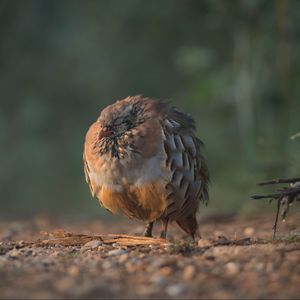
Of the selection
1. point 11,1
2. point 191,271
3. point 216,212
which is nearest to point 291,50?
point 216,212

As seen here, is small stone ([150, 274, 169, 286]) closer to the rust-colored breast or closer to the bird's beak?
the rust-colored breast

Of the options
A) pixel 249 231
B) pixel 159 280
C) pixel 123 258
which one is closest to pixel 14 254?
pixel 123 258

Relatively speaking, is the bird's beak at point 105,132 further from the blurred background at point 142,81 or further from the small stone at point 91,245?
the blurred background at point 142,81

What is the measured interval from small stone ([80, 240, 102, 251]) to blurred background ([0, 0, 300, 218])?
3.44 m

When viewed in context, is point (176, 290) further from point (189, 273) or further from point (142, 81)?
point (142, 81)

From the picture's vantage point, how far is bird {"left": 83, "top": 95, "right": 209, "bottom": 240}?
6.25 m

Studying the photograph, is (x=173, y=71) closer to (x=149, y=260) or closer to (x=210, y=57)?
(x=210, y=57)

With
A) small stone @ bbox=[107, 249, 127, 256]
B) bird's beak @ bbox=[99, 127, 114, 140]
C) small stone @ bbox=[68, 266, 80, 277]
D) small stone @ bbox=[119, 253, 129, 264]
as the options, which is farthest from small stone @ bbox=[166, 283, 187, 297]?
bird's beak @ bbox=[99, 127, 114, 140]

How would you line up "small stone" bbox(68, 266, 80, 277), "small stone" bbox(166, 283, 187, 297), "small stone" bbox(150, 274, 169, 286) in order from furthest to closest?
"small stone" bbox(68, 266, 80, 277)
"small stone" bbox(150, 274, 169, 286)
"small stone" bbox(166, 283, 187, 297)

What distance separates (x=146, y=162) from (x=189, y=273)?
81.9 inches

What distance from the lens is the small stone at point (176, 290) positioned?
393 cm

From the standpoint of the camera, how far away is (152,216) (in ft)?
21.4

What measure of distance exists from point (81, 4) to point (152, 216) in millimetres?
8165

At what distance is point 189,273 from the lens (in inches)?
167
